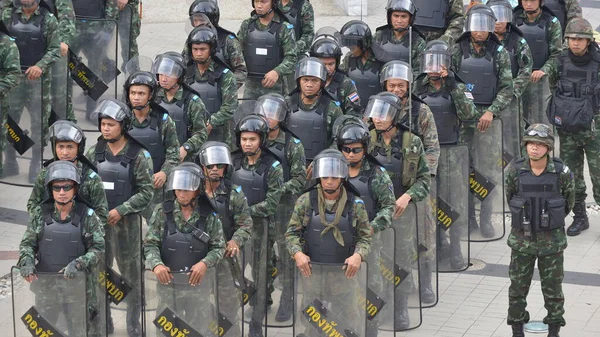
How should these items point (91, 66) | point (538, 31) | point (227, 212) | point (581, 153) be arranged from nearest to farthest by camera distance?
point (227, 212) < point (581, 153) < point (538, 31) < point (91, 66)

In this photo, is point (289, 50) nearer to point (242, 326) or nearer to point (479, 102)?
point (479, 102)

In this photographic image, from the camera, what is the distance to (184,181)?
15.6 m

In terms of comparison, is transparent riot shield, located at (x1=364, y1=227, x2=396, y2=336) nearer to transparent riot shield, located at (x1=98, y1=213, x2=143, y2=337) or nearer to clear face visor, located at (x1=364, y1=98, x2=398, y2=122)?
clear face visor, located at (x1=364, y1=98, x2=398, y2=122)

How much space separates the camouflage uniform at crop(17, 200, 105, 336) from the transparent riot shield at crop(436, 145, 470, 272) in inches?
168

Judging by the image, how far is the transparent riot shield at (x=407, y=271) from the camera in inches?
681

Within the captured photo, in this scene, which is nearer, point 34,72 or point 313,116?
point 313,116

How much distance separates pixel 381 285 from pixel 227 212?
1584mm

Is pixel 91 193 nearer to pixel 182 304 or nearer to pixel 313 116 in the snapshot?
pixel 182 304

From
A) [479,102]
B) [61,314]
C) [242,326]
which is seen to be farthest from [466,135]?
[61,314]

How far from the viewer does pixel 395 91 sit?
59.2 ft

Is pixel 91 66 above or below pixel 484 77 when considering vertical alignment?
above

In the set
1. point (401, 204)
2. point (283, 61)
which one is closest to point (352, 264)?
point (401, 204)

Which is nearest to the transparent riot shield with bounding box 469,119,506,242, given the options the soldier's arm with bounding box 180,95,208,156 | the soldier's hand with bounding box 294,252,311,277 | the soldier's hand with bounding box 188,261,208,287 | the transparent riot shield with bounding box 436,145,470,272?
the transparent riot shield with bounding box 436,145,470,272

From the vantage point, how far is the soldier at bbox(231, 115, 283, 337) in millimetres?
16812
